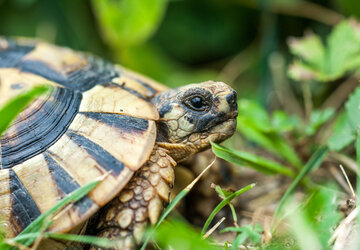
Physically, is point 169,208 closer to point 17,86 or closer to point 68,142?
point 68,142

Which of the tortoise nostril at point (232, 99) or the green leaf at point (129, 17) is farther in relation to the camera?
the green leaf at point (129, 17)

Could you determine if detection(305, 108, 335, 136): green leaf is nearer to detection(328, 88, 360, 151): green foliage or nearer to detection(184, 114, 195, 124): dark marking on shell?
detection(328, 88, 360, 151): green foliage

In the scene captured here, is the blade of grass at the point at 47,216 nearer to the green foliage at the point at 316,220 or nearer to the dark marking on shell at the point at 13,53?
the green foliage at the point at 316,220

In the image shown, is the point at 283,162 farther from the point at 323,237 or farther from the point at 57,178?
the point at 57,178

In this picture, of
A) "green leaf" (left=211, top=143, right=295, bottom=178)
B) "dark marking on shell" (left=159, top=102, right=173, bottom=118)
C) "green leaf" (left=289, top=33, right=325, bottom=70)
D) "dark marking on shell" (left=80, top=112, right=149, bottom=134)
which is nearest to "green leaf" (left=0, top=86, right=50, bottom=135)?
"dark marking on shell" (left=80, top=112, right=149, bottom=134)

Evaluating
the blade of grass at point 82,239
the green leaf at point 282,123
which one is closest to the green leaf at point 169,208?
the blade of grass at point 82,239
